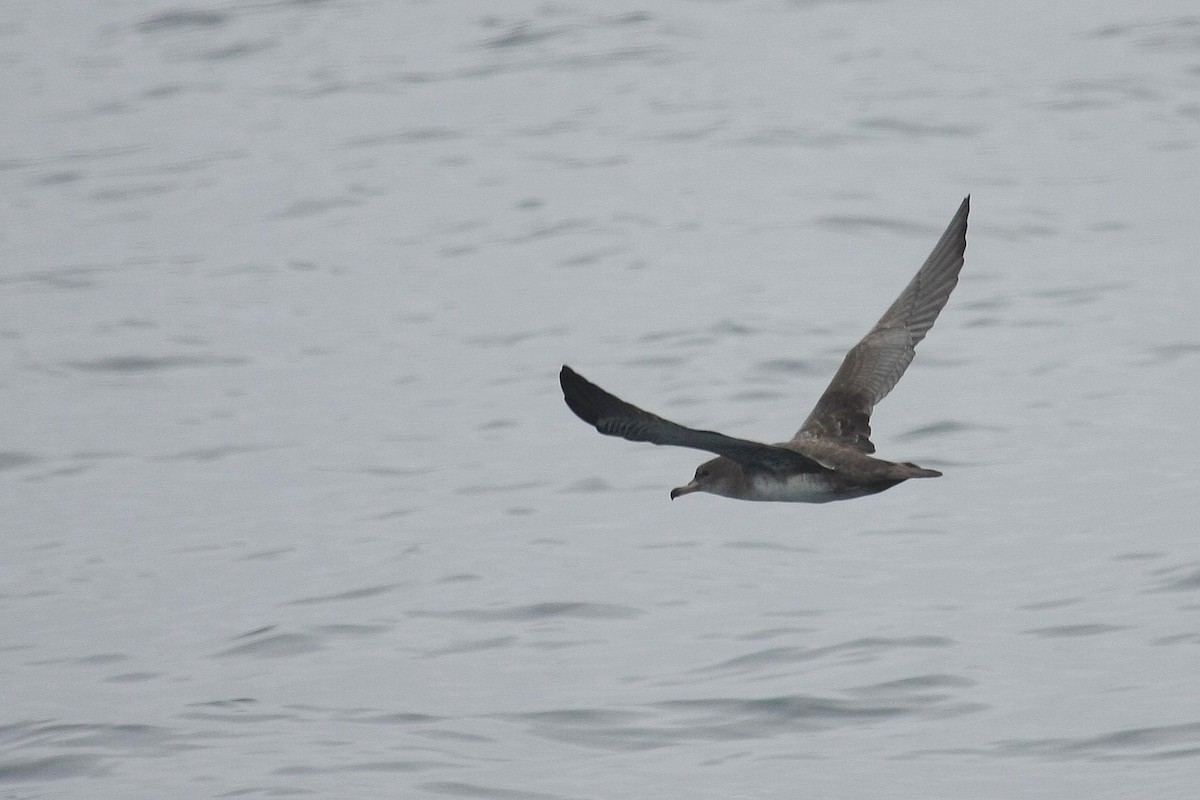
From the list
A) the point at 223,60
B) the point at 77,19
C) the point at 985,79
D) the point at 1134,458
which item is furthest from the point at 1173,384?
the point at 77,19

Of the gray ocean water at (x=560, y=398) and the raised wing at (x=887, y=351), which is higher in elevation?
the raised wing at (x=887, y=351)

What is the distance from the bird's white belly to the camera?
27.5 feet

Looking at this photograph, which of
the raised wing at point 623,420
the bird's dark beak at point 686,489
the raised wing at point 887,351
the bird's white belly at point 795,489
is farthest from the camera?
the raised wing at point 887,351

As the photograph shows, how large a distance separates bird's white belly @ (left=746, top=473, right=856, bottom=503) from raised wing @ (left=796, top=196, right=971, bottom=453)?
2.50 ft

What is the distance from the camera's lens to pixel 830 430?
9.40 meters

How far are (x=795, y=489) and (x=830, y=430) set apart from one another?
3.21 feet

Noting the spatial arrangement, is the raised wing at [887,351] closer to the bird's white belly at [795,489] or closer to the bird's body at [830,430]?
the bird's body at [830,430]

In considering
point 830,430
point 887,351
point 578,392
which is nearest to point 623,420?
point 578,392

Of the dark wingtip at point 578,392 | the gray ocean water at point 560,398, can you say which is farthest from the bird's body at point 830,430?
the gray ocean water at point 560,398

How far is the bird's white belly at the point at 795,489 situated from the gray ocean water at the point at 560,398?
139 centimetres

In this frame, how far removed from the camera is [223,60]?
27562 mm

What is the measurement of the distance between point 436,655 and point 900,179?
38.9 feet

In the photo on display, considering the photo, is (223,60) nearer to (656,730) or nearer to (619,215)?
(619,215)

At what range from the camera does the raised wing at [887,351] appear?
31.1 feet
